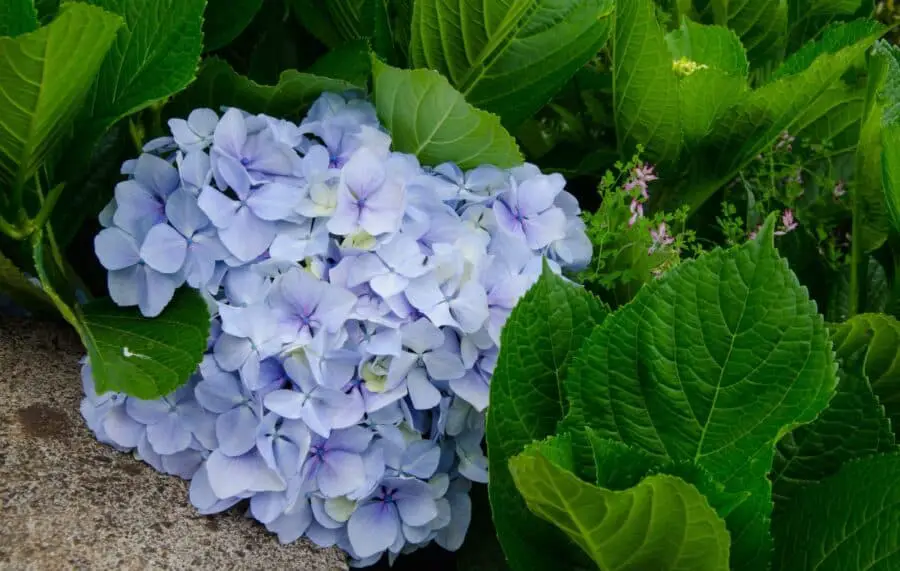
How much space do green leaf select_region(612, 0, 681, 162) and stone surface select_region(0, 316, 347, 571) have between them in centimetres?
58

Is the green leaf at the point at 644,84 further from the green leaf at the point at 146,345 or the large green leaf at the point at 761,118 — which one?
the green leaf at the point at 146,345

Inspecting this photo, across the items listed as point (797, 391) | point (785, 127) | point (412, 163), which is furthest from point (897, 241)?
point (412, 163)

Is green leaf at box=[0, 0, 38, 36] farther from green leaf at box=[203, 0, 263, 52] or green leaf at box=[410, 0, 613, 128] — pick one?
green leaf at box=[410, 0, 613, 128]

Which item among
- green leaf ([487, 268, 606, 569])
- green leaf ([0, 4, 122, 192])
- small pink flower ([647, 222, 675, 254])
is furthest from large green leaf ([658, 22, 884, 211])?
green leaf ([0, 4, 122, 192])

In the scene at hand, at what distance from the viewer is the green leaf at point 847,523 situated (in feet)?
2.12

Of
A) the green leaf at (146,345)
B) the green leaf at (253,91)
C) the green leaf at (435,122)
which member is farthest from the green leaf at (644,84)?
the green leaf at (146,345)

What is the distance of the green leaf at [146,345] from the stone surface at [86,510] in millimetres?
99

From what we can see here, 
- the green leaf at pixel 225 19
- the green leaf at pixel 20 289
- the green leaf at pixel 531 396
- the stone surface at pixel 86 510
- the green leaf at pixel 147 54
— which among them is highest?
the green leaf at pixel 147 54

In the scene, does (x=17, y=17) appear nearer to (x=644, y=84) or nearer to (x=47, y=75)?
(x=47, y=75)

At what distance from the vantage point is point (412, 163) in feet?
2.92

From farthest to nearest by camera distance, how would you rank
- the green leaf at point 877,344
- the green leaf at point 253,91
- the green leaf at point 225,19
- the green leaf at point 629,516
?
1. the green leaf at point 225,19
2. the green leaf at point 253,91
3. the green leaf at point 877,344
4. the green leaf at point 629,516

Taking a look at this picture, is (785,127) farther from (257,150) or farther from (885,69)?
(257,150)

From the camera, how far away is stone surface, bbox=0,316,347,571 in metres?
0.74

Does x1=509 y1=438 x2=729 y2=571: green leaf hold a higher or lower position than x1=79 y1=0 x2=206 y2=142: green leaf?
lower
